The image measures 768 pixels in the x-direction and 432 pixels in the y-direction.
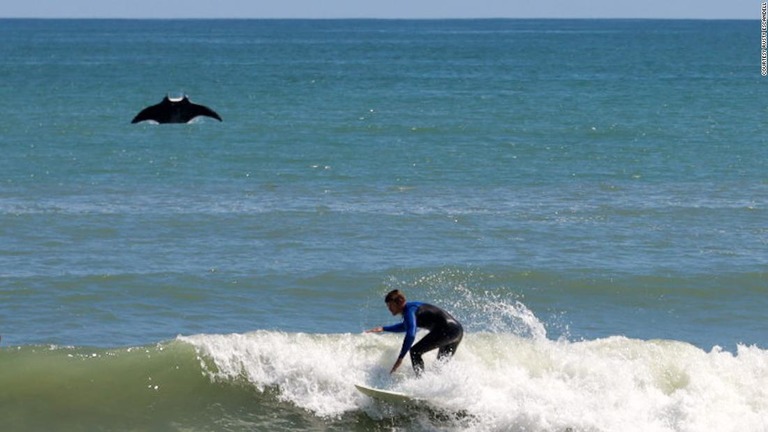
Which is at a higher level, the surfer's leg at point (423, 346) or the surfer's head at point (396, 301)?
the surfer's head at point (396, 301)

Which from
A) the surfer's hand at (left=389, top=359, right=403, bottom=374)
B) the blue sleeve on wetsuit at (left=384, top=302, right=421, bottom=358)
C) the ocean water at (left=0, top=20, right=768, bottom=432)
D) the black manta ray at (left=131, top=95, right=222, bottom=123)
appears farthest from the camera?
the black manta ray at (left=131, top=95, right=222, bottom=123)

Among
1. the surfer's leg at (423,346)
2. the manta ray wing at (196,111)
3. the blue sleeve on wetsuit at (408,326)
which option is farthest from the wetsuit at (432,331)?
the manta ray wing at (196,111)

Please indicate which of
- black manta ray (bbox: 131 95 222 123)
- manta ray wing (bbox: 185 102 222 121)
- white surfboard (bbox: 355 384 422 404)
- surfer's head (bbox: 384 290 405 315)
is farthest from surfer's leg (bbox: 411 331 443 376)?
manta ray wing (bbox: 185 102 222 121)

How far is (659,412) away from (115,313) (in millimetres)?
8174

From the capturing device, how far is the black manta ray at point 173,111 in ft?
78.5

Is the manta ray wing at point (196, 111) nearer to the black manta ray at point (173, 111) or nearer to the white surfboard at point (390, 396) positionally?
the black manta ray at point (173, 111)

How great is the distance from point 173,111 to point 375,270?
238 inches

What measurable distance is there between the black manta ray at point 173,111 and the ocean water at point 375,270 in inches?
78.3

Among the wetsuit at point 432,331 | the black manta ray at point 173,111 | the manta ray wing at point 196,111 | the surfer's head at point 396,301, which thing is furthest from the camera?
the manta ray wing at point 196,111

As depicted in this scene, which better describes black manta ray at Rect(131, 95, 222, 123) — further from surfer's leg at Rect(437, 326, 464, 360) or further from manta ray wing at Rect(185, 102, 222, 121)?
surfer's leg at Rect(437, 326, 464, 360)

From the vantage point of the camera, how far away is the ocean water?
46.5 ft

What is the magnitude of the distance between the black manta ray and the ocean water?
1.99 meters

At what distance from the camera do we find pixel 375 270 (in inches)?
816

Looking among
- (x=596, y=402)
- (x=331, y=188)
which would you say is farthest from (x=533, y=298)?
(x=331, y=188)
